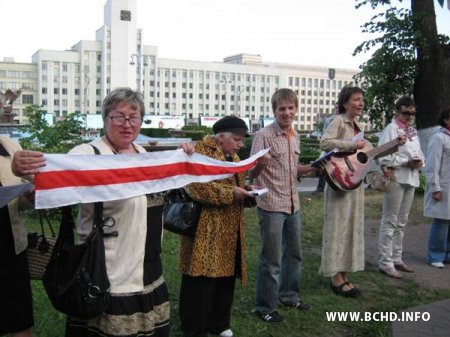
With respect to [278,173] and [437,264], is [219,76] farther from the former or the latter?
[278,173]

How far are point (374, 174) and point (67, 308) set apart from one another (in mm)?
4337

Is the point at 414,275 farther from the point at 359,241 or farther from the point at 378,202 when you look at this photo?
the point at 378,202

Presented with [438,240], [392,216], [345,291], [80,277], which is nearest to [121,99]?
[80,277]

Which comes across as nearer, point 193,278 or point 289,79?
point 193,278

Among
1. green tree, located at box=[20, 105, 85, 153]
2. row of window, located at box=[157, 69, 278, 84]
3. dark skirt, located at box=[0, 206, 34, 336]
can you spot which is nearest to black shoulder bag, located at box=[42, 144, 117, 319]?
dark skirt, located at box=[0, 206, 34, 336]

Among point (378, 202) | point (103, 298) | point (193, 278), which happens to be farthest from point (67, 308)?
point (378, 202)

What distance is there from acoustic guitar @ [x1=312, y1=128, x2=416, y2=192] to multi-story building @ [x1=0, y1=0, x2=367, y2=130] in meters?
96.4

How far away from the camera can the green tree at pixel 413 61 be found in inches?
452

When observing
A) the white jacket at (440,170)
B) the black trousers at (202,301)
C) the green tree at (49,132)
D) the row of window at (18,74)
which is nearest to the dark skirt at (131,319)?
the black trousers at (202,301)

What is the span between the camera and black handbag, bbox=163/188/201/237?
391cm

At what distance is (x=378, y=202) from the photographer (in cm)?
1196

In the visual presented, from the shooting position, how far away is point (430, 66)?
461 inches

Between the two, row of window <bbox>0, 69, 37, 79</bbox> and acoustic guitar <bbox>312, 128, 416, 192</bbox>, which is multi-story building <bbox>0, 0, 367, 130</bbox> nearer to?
row of window <bbox>0, 69, 37, 79</bbox>

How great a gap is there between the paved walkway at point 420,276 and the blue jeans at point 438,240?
0.15m
